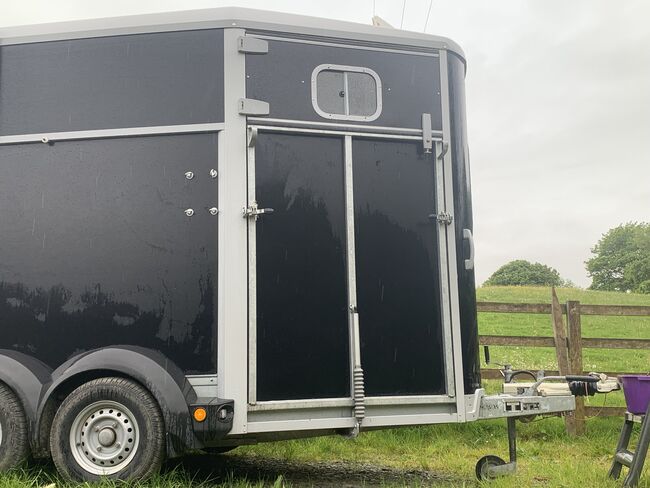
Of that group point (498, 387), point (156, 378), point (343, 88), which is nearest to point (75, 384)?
point (156, 378)

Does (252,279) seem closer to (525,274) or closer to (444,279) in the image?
(444,279)

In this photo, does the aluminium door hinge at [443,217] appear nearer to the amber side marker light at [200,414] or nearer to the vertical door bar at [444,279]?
the vertical door bar at [444,279]

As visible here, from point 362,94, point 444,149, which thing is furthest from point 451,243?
point 362,94

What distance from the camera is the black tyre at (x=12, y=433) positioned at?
412 cm

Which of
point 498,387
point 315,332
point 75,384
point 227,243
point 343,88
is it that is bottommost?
point 498,387

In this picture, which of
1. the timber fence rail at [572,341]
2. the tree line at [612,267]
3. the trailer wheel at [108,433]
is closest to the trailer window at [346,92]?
the trailer wheel at [108,433]

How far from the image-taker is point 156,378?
4066mm

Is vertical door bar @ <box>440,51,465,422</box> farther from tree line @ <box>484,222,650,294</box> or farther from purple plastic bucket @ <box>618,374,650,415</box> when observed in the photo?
tree line @ <box>484,222,650,294</box>

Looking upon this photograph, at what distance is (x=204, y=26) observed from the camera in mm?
4504

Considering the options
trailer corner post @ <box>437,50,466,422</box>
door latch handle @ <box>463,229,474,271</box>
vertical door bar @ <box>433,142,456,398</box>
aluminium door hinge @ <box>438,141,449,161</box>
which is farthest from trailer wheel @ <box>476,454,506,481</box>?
aluminium door hinge @ <box>438,141,449,161</box>

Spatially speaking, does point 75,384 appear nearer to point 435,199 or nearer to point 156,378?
point 156,378

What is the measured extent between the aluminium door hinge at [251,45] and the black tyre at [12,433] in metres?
2.74

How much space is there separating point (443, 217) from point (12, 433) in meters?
3.18

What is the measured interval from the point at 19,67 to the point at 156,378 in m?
2.45
